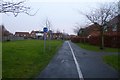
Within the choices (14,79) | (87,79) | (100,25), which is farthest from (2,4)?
(100,25)

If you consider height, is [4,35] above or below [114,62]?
above

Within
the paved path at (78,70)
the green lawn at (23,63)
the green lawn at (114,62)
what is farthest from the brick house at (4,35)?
the green lawn at (114,62)

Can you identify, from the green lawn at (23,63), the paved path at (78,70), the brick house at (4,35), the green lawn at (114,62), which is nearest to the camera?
the brick house at (4,35)

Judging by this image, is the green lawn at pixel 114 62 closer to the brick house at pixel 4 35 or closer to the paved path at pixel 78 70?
the paved path at pixel 78 70

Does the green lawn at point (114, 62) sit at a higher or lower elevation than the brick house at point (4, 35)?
lower

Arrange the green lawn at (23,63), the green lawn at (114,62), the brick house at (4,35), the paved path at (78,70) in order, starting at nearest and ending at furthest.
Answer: the brick house at (4,35), the paved path at (78,70), the green lawn at (23,63), the green lawn at (114,62)

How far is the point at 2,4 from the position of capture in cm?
812

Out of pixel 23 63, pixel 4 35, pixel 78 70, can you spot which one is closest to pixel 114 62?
pixel 78 70

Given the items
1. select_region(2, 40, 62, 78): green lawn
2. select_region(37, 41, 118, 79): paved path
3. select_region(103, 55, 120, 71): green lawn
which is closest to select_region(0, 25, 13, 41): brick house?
select_region(2, 40, 62, 78): green lawn

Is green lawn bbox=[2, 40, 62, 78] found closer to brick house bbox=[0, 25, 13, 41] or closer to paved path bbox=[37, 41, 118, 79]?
paved path bbox=[37, 41, 118, 79]

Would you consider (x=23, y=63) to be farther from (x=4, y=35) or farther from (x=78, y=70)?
(x=4, y=35)

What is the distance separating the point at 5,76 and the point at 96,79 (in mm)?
3881

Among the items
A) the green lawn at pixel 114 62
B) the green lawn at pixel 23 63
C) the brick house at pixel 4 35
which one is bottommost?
the green lawn at pixel 114 62

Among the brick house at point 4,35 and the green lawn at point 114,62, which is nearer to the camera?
Answer: the brick house at point 4,35
